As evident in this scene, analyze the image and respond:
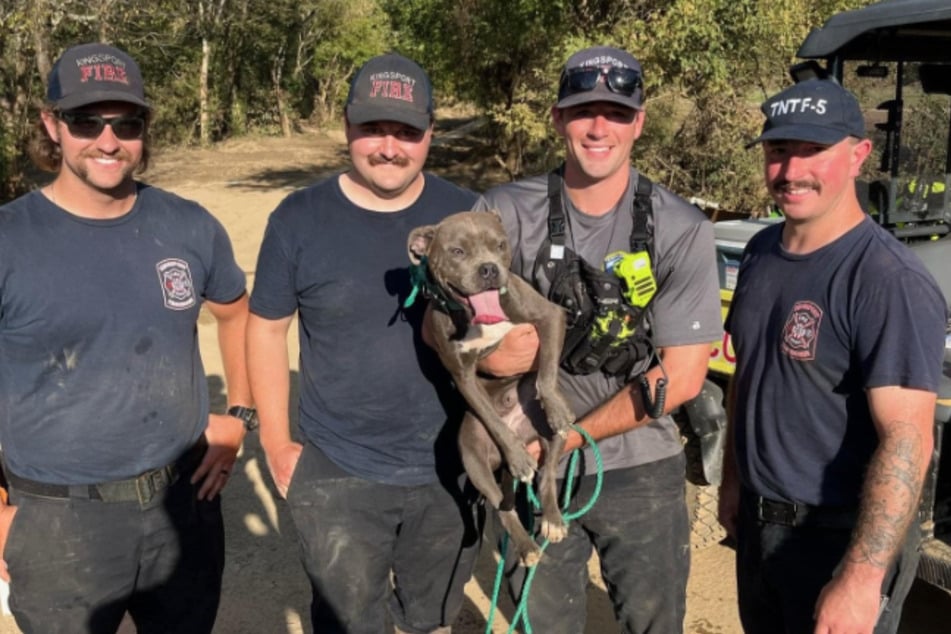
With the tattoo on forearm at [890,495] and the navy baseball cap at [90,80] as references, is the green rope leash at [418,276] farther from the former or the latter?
the tattoo on forearm at [890,495]

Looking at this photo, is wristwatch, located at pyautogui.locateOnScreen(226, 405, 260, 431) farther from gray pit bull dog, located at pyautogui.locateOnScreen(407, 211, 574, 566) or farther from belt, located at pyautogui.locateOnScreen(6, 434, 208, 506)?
gray pit bull dog, located at pyautogui.locateOnScreen(407, 211, 574, 566)

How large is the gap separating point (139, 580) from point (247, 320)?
3.32 ft

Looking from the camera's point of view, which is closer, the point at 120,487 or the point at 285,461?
the point at 120,487

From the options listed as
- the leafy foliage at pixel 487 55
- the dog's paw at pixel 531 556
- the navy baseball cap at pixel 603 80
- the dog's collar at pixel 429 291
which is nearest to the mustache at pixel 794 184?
the navy baseball cap at pixel 603 80

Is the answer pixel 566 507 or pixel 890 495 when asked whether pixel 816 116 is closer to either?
pixel 890 495

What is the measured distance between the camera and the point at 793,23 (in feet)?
36.4

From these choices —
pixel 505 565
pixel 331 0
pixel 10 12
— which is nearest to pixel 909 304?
pixel 505 565

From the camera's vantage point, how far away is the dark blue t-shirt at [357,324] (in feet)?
9.96

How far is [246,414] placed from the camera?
354 centimetres

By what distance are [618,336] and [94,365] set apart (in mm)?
1751

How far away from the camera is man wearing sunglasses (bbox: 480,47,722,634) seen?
9.34 ft

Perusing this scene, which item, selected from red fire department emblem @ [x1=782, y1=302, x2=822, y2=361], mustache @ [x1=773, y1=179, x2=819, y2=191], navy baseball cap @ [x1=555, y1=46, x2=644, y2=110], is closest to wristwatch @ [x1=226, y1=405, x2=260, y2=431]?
navy baseball cap @ [x1=555, y1=46, x2=644, y2=110]

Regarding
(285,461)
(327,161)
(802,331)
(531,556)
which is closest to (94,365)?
(285,461)

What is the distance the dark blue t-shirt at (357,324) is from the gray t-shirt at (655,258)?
1.14 ft
